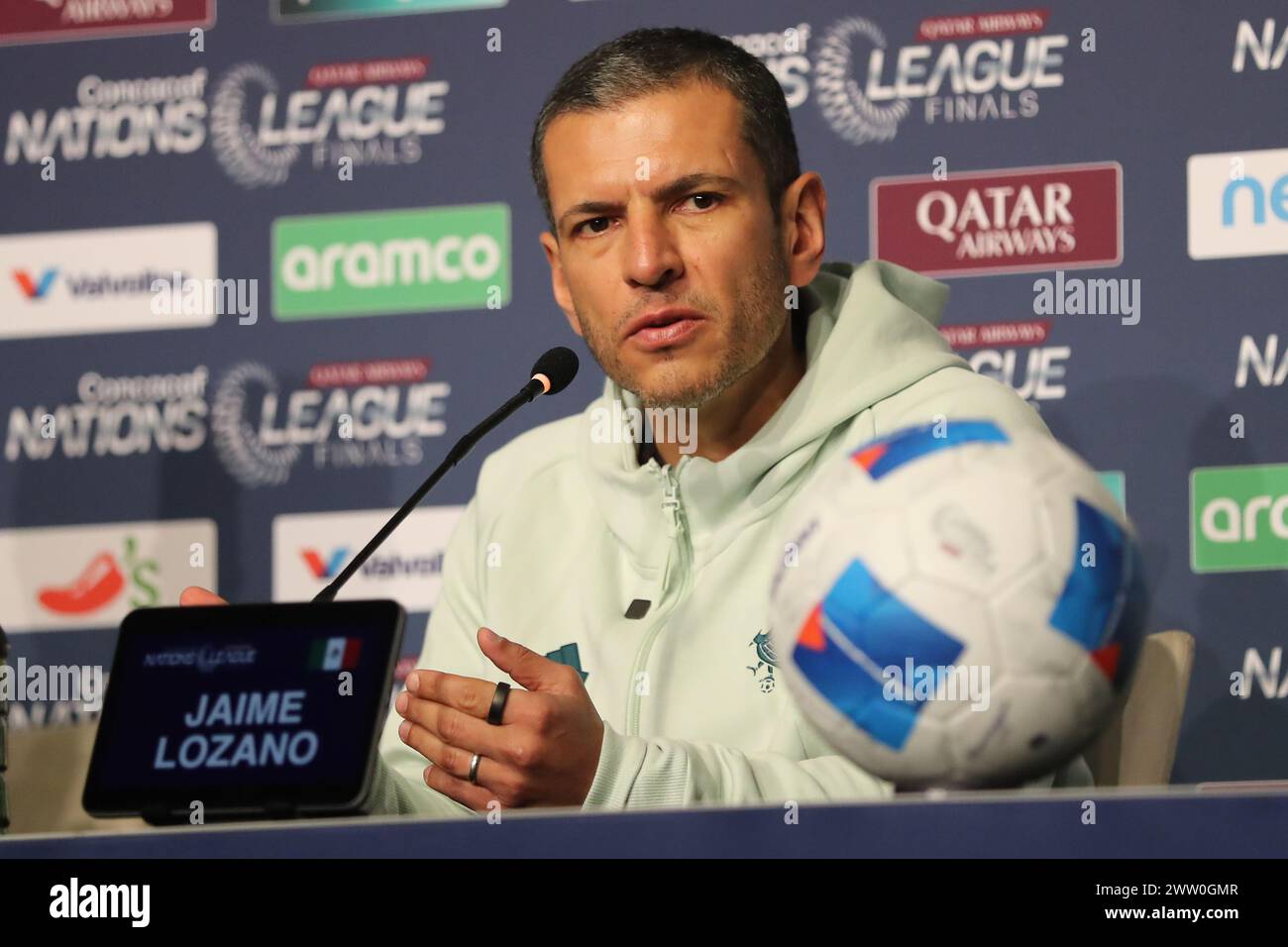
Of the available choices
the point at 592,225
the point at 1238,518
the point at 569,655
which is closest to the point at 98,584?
the point at 569,655

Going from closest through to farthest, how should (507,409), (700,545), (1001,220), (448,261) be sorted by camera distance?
(507,409) < (700,545) < (1001,220) < (448,261)

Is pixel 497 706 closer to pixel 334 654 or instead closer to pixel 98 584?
pixel 334 654

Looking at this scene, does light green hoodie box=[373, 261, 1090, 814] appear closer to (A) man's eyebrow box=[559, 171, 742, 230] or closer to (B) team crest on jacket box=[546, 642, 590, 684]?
(B) team crest on jacket box=[546, 642, 590, 684]

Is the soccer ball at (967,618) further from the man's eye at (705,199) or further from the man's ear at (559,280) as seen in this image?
the man's ear at (559,280)

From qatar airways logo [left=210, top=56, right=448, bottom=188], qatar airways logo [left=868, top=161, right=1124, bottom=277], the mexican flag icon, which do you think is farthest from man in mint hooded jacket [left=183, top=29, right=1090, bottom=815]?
qatar airways logo [left=210, top=56, right=448, bottom=188]

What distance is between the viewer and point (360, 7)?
3.39m

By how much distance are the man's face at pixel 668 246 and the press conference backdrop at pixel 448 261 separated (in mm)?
943

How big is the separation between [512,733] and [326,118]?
221 centimetres

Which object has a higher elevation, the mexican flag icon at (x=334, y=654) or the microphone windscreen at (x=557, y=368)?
the microphone windscreen at (x=557, y=368)

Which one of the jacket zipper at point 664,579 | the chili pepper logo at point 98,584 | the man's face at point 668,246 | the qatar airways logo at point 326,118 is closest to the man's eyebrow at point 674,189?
the man's face at point 668,246

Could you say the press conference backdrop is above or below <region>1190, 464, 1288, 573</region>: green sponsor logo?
above

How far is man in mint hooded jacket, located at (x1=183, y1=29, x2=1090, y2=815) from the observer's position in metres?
2.06

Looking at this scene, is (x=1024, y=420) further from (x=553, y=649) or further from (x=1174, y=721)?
(x=553, y=649)

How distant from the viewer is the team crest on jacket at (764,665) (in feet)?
6.62
